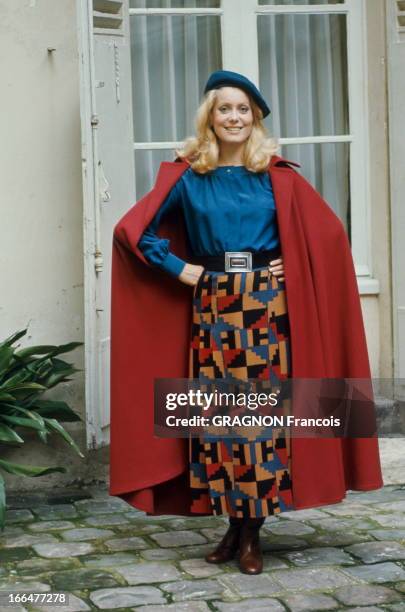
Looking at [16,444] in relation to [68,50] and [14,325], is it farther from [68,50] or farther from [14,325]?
[68,50]

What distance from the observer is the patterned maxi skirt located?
4.32 meters

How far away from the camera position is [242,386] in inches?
171

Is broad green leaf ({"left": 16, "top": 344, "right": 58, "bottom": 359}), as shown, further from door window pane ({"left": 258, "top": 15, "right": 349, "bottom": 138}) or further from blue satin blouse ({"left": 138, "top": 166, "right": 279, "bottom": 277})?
door window pane ({"left": 258, "top": 15, "right": 349, "bottom": 138})

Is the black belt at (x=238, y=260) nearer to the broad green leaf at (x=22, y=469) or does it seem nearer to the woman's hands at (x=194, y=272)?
the woman's hands at (x=194, y=272)

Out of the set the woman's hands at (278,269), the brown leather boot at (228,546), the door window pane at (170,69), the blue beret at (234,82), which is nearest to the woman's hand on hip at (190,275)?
the woman's hands at (278,269)

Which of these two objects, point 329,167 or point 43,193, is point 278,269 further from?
point 329,167

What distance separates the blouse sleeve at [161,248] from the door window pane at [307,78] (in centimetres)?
212

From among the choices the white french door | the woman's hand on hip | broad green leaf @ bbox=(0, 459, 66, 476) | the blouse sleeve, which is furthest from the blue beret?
broad green leaf @ bbox=(0, 459, 66, 476)

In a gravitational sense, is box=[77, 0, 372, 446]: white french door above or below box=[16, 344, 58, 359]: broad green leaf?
above

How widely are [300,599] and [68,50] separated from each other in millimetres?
3048

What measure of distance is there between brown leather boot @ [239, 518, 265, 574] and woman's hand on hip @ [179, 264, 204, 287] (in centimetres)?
96

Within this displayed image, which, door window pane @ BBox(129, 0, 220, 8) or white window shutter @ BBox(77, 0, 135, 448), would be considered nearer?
white window shutter @ BBox(77, 0, 135, 448)

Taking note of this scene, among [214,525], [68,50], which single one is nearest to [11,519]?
[214,525]

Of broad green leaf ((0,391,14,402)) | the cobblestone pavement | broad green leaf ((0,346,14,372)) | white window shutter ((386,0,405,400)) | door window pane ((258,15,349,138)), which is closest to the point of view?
the cobblestone pavement
